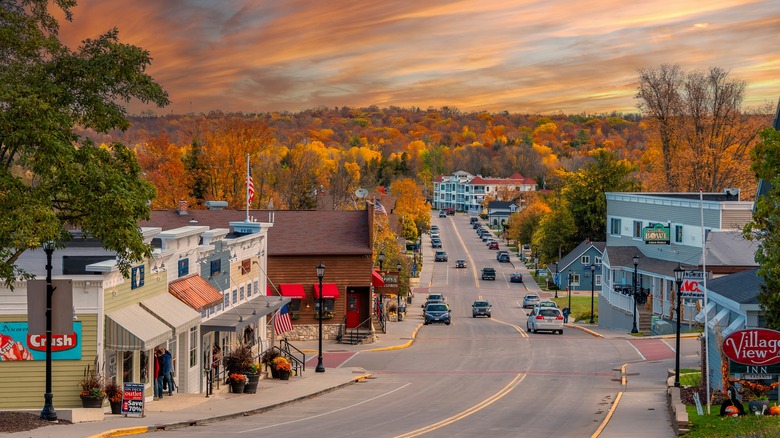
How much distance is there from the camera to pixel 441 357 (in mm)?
50781

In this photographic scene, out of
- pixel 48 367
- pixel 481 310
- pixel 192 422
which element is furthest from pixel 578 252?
pixel 48 367

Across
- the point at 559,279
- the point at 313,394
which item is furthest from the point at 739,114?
the point at 313,394

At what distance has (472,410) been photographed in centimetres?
3212

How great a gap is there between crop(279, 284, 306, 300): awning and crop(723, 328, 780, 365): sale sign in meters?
32.9

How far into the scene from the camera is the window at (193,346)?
35.1 metres

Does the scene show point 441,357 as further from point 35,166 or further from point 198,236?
point 35,166

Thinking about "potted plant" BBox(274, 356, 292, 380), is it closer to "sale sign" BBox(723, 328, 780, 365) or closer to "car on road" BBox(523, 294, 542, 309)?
"sale sign" BBox(723, 328, 780, 365)

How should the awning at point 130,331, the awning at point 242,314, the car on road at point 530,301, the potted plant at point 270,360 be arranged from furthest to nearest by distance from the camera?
the car on road at point 530,301 < the potted plant at point 270,360 < the awning at point 242,314 < the awning at point 130,331

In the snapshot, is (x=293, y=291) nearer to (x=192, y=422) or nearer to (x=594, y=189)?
(x=192, y=422)

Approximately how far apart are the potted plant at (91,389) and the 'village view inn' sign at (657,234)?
52431mm

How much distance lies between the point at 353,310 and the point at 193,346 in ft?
76.2

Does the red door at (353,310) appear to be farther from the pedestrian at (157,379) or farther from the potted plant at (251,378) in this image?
the pedestrian at (157,379)

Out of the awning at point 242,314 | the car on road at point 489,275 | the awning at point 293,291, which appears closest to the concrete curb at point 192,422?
the awning at point 242,314

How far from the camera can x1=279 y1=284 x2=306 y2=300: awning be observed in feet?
184
